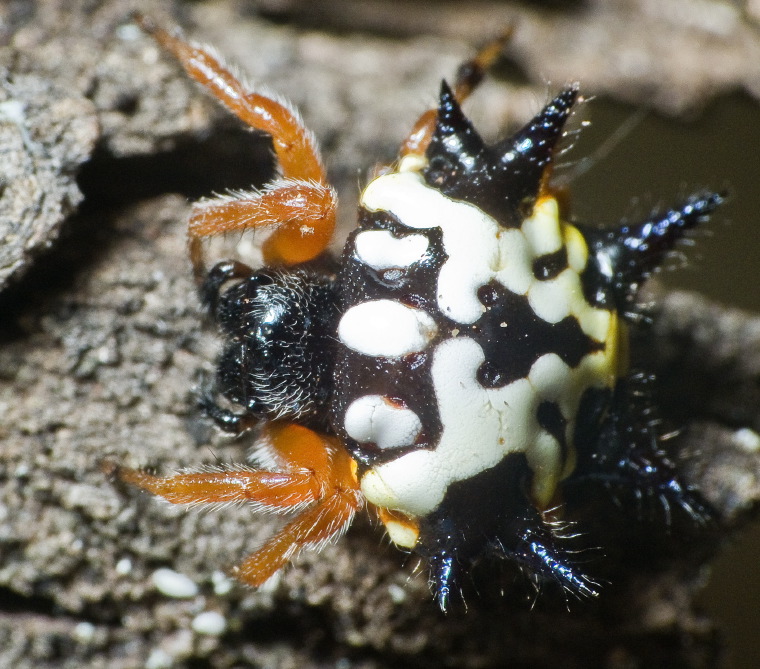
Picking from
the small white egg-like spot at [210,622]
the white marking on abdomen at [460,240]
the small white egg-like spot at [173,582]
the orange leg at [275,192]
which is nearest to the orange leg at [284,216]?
the orange leg at [275,192]

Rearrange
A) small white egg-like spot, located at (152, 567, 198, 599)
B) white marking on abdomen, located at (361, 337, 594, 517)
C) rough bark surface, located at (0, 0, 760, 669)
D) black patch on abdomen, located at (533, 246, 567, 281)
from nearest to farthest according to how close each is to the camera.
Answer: white marking on abdomen, located at (361, 337, 594, 517), black patch on abdomen, located at (533, 246, 567, 281), rough bark surface, located at (0, 0, 760, 669), small white egg-like spot, located at (152, 567, 198, 599)

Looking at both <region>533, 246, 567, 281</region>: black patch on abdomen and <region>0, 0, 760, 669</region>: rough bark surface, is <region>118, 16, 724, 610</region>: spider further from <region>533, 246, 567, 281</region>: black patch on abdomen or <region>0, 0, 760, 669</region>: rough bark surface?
<region>0, 0, 760, 669</region>: rough bark surface

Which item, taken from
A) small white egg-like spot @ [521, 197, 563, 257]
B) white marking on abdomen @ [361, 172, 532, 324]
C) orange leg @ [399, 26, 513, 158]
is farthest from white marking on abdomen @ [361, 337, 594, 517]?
orange leg @ [399, 26, 513, 158]

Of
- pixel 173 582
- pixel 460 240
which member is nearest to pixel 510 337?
pixel 460 240

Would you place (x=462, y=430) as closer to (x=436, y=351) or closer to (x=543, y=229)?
(x=436, y=351)

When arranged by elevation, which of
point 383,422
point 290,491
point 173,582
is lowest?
point 173,582

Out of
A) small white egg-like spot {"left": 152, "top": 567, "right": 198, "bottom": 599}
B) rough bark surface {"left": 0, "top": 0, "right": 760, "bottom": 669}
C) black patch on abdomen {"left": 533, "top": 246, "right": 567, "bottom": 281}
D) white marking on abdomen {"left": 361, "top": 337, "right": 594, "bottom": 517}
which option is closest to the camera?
white marking on abdomen {"left": 361, "top": 337, "right": 594, "bottom": 517}

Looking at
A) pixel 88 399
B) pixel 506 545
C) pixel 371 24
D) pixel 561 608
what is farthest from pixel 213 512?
pixel 371 24
